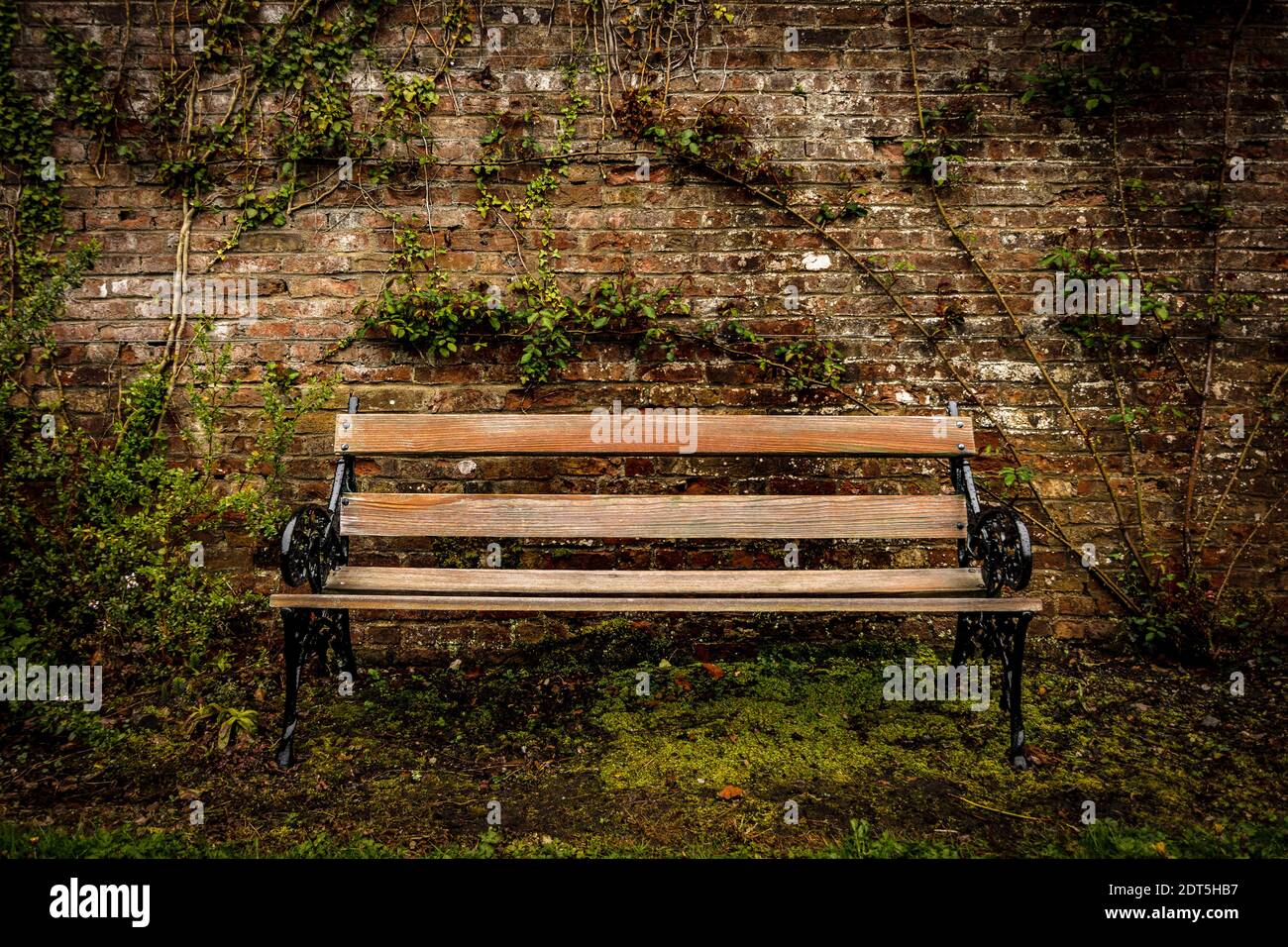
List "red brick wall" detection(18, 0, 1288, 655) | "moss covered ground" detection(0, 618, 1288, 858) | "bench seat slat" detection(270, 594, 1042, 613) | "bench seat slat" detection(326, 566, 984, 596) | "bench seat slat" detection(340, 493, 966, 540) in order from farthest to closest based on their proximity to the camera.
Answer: "red brick wall" detection(18, 0, 1288, 655) < "bench seat slat" detection(340, 493, 966, 540) < "bench seat slat" detection(326, 566, 984, 596) < "bench seat slat" detection(270, 594, 1042, 613) < "moss covered ground" detection(0, 618, 1288, 858)

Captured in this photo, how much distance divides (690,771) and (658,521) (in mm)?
926

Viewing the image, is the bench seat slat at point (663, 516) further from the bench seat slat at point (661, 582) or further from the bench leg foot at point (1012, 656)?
the bench leg foot at point (1012, 656)

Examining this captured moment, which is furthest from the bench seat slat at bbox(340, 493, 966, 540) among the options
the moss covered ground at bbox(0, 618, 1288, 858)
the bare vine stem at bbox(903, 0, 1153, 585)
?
the bare vine stem at bbox(903, 0, 1153, 585)

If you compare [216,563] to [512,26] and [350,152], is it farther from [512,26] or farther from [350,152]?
[512,26]

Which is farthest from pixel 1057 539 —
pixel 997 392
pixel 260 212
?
pixel 260 212

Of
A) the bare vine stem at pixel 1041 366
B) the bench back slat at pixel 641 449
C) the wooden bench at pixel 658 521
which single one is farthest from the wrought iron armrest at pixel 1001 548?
the bare vine stem at pixel 1041 366

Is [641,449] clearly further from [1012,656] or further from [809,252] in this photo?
[1012,656]

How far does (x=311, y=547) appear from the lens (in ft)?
8.36

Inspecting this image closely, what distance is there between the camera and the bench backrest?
2756 mm

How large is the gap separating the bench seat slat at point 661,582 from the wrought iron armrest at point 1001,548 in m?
0.08

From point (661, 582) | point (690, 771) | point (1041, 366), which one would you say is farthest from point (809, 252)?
point (690, 771)

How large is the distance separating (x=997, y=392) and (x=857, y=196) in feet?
3.71

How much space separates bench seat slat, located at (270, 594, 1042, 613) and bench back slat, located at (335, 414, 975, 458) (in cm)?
64

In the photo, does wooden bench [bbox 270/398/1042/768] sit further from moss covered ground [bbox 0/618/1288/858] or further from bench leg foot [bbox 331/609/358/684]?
moss covered ground [bbox 0/618/1288/858]
